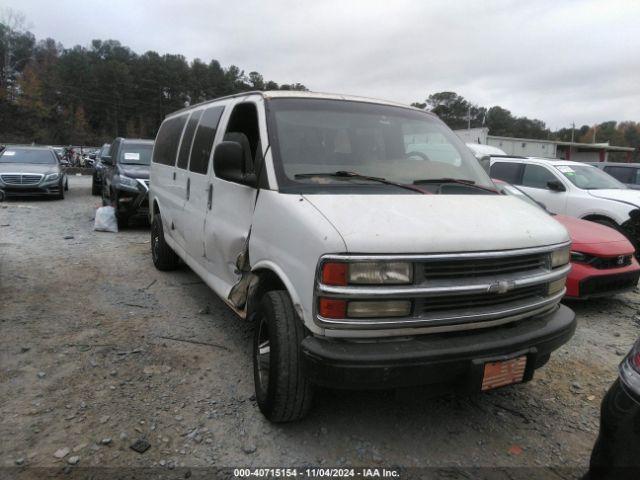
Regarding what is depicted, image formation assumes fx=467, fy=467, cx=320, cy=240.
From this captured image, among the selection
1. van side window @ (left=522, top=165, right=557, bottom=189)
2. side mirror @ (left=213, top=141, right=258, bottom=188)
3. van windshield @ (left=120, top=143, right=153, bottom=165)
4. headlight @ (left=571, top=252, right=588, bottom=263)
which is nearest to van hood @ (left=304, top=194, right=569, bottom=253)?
side mirror @ (left=213, top=141, right=258, bottom=188)

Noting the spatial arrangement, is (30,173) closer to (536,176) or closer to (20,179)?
(20,179)

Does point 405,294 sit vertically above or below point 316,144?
below

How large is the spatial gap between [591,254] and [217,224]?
13.0 ft

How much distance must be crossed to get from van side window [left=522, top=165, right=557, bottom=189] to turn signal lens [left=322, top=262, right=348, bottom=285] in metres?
7.18

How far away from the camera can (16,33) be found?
7444 cm

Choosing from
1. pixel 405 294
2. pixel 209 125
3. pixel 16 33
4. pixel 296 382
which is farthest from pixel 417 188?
pixel 16 33

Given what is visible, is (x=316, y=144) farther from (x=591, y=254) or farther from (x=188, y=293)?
(x=591, y=254)

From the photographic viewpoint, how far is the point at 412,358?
229 cm

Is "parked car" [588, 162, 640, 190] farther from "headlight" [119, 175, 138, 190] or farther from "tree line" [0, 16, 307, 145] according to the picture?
"tree line" [0, 16, 307, 145]

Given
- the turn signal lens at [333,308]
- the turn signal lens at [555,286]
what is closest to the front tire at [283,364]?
the turn signal lens at [333,308]

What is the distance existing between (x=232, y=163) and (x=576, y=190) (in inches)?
264

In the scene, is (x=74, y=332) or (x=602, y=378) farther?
(x=74, y=332)

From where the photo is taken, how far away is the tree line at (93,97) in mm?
63594

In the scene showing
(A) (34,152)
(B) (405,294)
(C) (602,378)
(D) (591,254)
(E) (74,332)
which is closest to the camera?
(B) (405,294)
